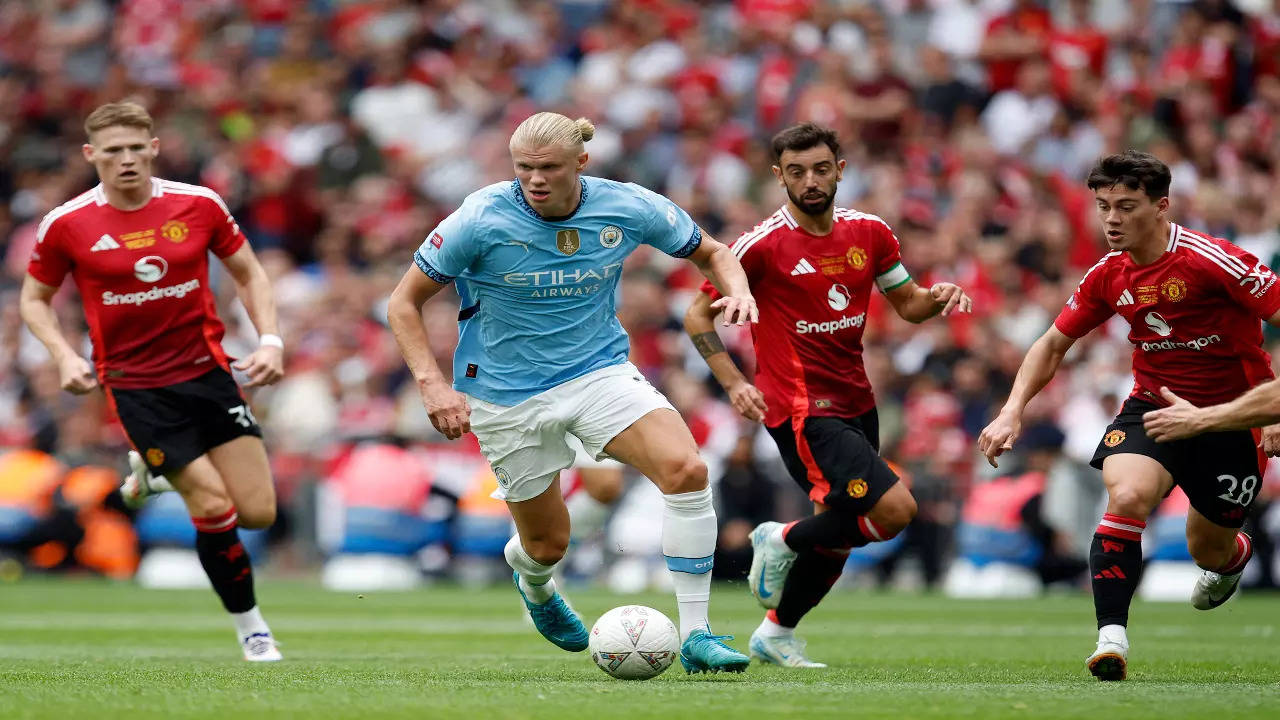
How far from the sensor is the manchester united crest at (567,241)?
8.39 meters

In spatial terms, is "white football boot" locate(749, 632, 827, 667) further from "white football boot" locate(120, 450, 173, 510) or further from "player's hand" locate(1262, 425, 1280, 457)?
"white football boot" locate(120, 450, 173, 510)

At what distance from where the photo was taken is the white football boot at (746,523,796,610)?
31.5 ft

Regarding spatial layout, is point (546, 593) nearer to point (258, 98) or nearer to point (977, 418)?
point (977, 418)

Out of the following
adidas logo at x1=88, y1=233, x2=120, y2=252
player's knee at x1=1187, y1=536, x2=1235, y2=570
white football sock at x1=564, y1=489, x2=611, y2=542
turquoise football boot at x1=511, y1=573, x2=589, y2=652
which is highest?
adidas logo at x1=88, y1=233, x2=120, y2=252

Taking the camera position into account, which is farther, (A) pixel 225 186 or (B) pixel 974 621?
(A) pixel 225 186

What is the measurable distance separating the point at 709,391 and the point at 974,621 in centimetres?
521

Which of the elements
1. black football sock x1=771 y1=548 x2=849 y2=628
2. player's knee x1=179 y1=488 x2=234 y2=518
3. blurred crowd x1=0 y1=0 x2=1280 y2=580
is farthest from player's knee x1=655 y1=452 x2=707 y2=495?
blurred crowd x1=0 y1=0 x2=1280 y2=580

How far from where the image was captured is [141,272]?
9539 millimetres

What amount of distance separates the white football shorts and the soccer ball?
93 centimetres

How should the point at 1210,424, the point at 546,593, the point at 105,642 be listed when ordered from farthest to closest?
the point at 105,642
the point at 546,593
the point at 1210,424

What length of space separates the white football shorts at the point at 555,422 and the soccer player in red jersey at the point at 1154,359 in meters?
1.69

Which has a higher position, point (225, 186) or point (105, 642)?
point (225, 186)

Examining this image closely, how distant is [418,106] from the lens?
73.2ft

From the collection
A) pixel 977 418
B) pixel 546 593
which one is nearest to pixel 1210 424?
pixel 546 593
